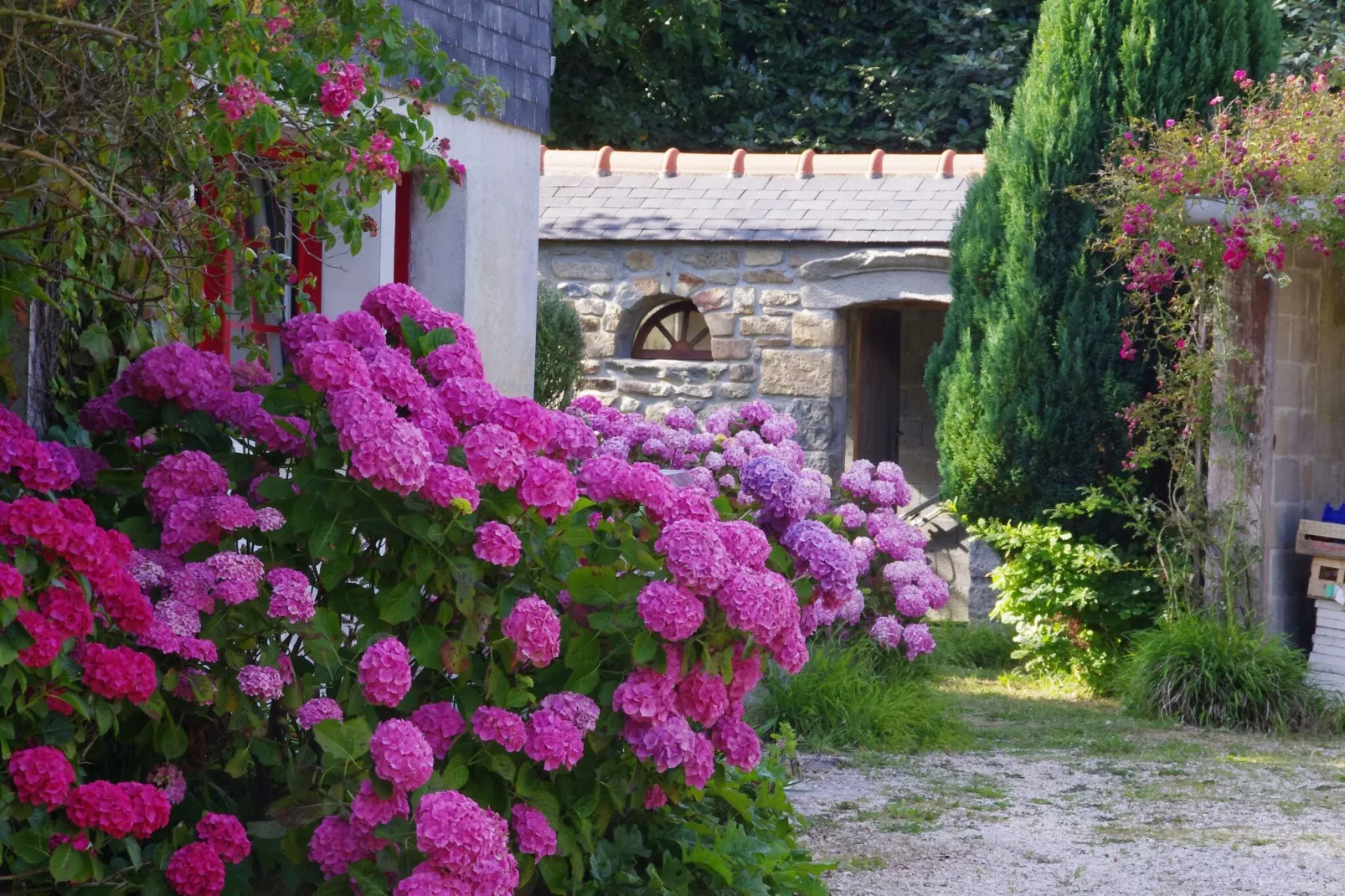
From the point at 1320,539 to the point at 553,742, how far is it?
5.28 m

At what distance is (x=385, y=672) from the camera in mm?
2826

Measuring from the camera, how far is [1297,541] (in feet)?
23.3

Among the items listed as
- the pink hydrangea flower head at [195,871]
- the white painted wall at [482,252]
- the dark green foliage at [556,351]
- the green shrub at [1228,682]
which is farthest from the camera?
the dark green foliage at [556,351]

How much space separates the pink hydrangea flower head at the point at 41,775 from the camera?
2.56 m

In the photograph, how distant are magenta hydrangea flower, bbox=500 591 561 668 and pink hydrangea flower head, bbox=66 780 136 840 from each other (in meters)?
0.73

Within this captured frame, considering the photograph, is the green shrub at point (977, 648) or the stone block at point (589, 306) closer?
the green shrub at point (977, 648)

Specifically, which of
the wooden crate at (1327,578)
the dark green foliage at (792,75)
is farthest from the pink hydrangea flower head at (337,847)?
the dark green foliage at (792,75)

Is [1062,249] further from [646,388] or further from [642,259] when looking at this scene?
[646,388]

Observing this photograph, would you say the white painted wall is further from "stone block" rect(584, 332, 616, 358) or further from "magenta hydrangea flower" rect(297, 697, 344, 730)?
"magenta hydrangea flower" rect(297, 697, 344, 730)

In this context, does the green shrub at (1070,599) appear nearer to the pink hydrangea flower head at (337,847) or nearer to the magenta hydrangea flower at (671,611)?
the magenta hydrangea flower at (671,611)

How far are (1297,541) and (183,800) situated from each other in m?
5.56

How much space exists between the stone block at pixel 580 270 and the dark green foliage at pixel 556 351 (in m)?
0.49

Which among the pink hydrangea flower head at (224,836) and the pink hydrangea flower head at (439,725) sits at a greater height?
the pink hydrangea flower head at (439,725)

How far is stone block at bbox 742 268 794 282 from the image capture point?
9.80 m
